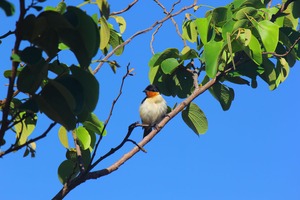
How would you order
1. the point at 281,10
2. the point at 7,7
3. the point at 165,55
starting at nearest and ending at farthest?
the point at 7,7
the point at 281,10
the point at 165,55

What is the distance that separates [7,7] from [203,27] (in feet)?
6.78

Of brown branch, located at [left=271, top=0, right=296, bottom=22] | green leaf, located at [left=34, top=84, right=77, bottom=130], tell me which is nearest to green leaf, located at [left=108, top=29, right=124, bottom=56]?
brown branch, located at [left=271, top=0, right=296, bottom=22]

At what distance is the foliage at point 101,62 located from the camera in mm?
1435

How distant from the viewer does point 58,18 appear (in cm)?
137

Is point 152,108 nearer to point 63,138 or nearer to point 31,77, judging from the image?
point 63,138

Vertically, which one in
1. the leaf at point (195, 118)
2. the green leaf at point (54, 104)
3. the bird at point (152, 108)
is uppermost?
the bird at point (152, 108)

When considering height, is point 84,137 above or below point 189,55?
below

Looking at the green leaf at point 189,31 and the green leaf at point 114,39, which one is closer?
the green leaf at point 114,39

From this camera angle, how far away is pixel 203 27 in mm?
3189

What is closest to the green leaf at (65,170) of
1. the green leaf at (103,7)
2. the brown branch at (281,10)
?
the green leaf at (103,7)

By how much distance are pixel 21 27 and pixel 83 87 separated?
1.17 feet

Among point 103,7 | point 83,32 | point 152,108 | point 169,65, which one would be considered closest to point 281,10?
point 169,65

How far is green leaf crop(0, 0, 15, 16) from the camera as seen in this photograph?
1219mm

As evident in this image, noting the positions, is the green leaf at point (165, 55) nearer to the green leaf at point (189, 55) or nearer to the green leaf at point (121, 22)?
the green leaf at point (189, 55)
